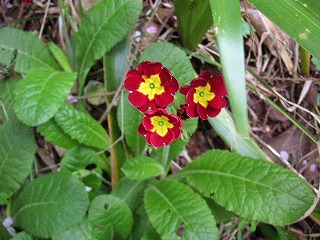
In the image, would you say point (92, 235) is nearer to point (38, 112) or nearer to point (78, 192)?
point (78, 192)

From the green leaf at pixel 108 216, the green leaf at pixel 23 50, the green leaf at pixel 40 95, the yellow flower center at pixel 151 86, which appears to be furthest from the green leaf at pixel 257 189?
the green leaf at pixel 23 50

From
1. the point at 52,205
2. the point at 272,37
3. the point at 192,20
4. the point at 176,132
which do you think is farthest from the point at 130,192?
the point at 272,37

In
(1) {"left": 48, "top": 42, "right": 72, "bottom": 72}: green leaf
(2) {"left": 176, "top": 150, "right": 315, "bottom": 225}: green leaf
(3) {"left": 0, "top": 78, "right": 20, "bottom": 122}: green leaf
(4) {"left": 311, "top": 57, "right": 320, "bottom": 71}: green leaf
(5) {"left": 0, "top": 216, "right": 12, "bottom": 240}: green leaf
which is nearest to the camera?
(2) {"left": 176, "top": 150, "right": 315, "bottom": 225}: green leaf

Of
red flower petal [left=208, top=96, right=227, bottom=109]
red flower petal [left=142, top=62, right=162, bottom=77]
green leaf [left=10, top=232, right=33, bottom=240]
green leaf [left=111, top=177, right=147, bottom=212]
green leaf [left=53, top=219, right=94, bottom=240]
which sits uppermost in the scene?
red flower petal [left=142, top=62, right=162, bottom=77]

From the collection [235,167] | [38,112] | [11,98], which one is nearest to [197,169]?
[235,167]

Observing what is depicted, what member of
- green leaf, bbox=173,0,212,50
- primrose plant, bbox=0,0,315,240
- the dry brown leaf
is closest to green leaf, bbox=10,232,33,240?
primrose plant, bbox=0,0,315,240

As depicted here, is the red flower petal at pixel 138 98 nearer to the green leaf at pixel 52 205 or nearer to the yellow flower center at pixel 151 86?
the yellow flower center at pixel 151 86

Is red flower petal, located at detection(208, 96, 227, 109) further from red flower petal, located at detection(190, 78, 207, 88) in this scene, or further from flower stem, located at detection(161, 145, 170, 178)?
flower stem, located at detection(161, 145, 170, 178)

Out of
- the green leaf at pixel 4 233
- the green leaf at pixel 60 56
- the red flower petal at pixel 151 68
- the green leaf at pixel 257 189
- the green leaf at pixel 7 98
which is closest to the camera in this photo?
the red flower petal at pixel 151 68
